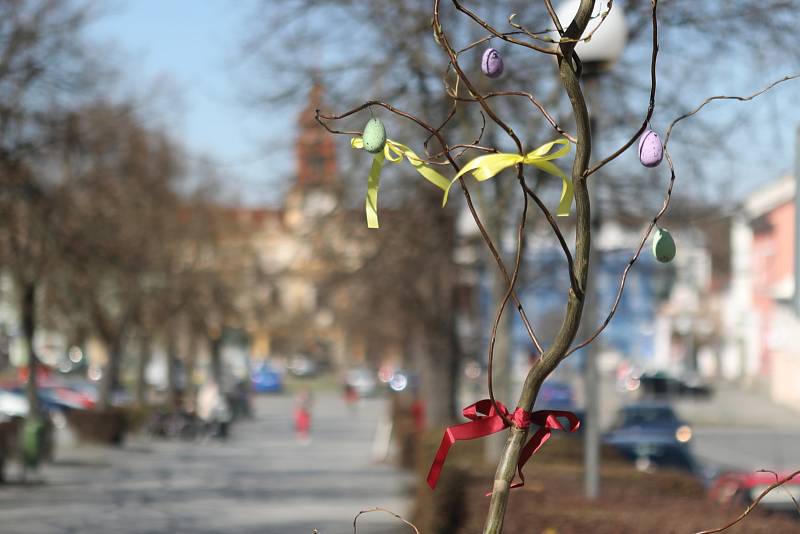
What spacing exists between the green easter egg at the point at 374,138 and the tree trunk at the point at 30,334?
2355 centimetres

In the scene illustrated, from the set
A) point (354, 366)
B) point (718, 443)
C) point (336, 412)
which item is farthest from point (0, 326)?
point (354, 366)

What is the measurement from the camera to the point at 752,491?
14.1m

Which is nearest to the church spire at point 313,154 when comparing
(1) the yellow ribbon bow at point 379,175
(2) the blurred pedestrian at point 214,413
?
(1) the yellow ribbon bow at point 379,175

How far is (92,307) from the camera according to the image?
121ft

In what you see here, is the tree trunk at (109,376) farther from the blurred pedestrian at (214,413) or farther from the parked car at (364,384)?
the parked car at (364,384)

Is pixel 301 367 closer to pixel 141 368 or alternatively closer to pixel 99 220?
pixel 141 368

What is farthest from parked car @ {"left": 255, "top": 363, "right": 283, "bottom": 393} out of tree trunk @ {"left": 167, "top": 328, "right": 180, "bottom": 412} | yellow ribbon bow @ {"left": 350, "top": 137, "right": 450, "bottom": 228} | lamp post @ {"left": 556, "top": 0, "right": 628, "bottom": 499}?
yellow ribbon bow @ {"left": 350, "top": 137, "right": 450, "bottom": 228}

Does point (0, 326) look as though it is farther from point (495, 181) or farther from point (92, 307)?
point (495, 181)

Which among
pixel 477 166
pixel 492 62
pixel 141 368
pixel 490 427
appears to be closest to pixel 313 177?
pixel 492 62

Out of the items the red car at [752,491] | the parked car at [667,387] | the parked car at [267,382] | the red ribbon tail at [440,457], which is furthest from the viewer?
the parked car at [267,382]

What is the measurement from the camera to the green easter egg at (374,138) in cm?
300

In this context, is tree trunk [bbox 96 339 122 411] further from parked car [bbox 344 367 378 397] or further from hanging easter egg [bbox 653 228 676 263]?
parked car [bbox 344 367 378 397]

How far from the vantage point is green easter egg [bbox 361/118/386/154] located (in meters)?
3.00

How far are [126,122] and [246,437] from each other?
1694 centimetres
